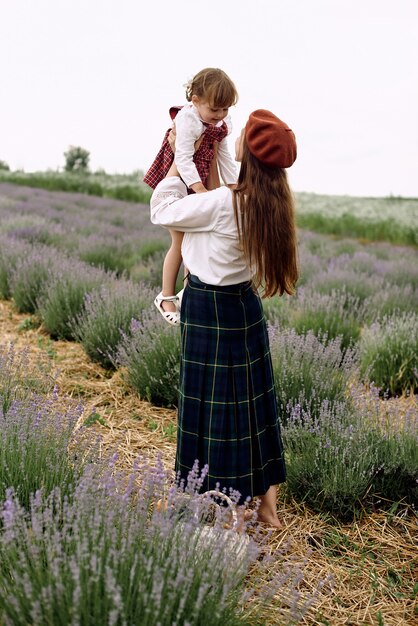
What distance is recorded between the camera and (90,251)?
314 inches

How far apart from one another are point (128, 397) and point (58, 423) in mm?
1783

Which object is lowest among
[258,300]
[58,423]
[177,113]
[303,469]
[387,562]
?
[387,562]

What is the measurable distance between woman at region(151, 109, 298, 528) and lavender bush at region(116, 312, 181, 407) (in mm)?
1440

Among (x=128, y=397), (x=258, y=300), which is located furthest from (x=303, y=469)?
(x=128, y=397)

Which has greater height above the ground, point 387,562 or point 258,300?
point 258,300

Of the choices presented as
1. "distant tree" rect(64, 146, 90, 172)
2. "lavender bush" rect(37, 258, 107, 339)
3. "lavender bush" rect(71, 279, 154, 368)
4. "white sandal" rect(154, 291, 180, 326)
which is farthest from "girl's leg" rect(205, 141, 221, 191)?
"distant tree" rect(64, 146, 90, 172)

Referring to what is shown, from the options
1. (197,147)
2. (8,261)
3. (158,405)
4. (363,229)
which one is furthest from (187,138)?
(363,229)

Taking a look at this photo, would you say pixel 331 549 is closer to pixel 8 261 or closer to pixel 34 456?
pixel 34 456

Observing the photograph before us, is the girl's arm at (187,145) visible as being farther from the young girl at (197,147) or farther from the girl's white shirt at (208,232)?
the girl's white shirt at (208,232)

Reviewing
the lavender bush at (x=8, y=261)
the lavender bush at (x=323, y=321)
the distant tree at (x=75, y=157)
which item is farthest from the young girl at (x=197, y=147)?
the distant tree at (x=75, y=157)

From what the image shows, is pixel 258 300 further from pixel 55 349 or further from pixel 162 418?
pixel 55 349

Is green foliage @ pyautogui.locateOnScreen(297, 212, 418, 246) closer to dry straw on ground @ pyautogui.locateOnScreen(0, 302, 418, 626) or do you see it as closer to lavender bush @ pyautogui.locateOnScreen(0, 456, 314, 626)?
dry straw on ground @ pyautogui.locateOnScreen(0, 302, 418, 626)

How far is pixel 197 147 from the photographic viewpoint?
9.30 ft

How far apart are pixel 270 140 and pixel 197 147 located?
657 millimetres
